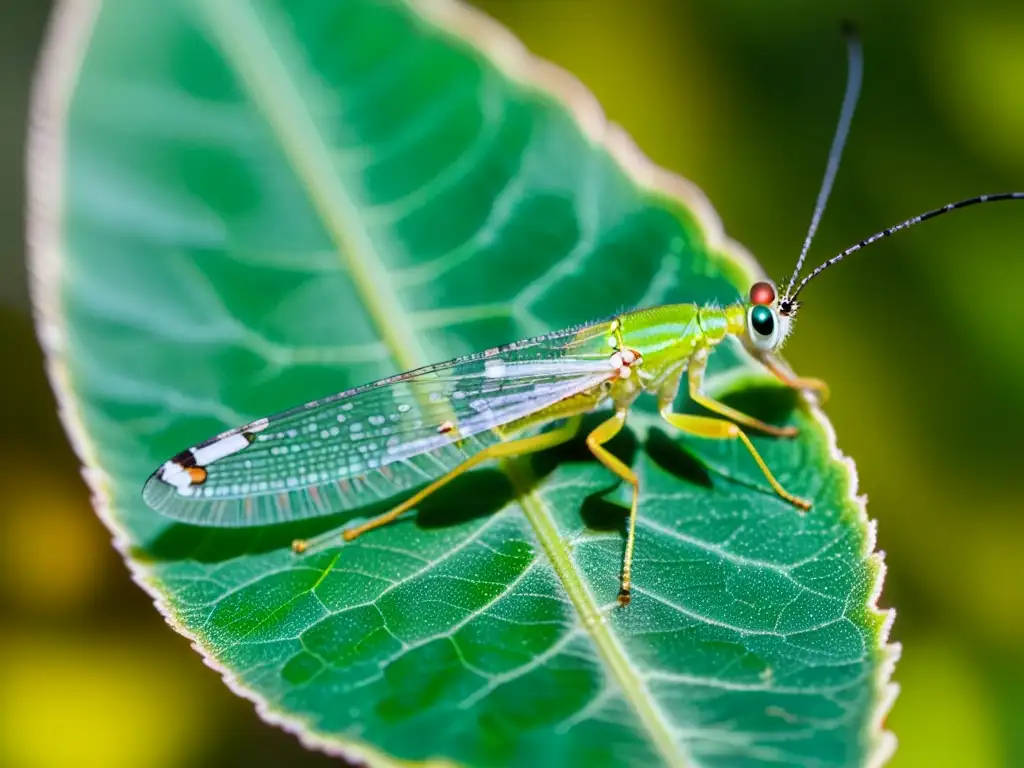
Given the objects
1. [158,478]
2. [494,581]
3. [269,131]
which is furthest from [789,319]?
[158,478]

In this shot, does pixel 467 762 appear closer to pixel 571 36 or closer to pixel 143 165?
pixel 143 165

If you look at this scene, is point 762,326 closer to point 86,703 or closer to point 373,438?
point 373,438

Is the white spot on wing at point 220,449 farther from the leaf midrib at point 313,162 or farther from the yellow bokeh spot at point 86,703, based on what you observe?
the yellow bokeh spot at point 86,703

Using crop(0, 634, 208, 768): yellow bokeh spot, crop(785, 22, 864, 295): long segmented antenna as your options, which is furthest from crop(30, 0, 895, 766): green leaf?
crop(0, 634, 208, 768): yellow bokeh spot

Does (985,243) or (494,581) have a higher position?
(985,243)

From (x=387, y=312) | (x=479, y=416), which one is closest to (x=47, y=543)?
(x=387, y=312)

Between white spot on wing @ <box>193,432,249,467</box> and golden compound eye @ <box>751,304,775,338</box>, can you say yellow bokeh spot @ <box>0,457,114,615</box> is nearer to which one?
white spot on wing @ <box>193,432,249,467</box>
